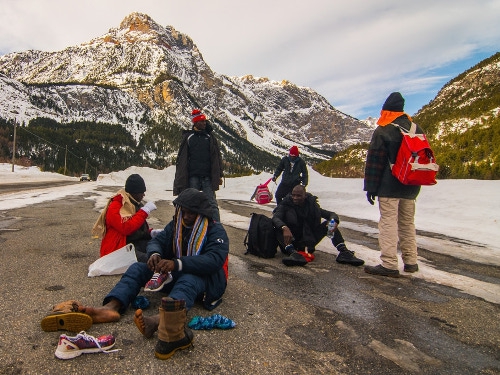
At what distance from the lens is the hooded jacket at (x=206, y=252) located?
294 centimetres

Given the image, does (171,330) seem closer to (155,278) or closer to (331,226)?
(155,278)

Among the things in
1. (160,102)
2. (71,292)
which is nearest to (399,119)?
(71,292)

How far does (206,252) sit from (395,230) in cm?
253

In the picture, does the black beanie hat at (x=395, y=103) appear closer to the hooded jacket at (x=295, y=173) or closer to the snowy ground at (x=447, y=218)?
the snowy ground at (x=447, y=218)

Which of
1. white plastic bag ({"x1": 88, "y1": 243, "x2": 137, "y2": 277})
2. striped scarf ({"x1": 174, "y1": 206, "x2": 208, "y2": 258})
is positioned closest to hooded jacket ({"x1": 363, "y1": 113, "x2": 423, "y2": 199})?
striped scarf ({"x1": 174, "y1": 206, "x2": 208, "y2": 258})

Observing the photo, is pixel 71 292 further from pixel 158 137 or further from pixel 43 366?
pixel 158 137

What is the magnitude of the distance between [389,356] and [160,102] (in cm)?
18095

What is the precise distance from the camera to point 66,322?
2.36 metres

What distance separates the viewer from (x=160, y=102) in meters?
172

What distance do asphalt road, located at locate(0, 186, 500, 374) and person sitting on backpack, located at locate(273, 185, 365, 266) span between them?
443 mm

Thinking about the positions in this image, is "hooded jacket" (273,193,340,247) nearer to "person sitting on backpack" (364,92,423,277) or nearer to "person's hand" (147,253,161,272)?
"person sitting on backpack" (364,92,423,277)

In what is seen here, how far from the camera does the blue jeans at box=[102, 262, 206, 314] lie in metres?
2.71

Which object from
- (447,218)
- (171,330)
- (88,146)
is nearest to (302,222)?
(171,330)

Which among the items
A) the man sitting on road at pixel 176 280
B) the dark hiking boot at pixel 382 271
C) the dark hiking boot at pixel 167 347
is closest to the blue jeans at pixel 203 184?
the man sitting on road at pixel 176 280
